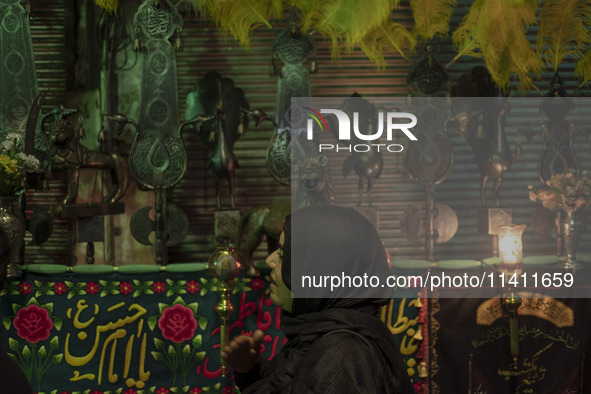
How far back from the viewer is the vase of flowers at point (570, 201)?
130 inches


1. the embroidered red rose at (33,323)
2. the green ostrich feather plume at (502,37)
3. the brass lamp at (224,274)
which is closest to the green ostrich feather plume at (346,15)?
the green ostrich feather plume at (502,37)

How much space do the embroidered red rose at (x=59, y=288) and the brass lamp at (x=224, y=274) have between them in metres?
0.67

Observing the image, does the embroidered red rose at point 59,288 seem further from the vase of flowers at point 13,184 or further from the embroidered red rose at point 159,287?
the embroidered red rose at point 159,287

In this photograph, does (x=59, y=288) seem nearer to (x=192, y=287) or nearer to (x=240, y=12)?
(x=192, y=287)

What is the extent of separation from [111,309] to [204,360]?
46cm

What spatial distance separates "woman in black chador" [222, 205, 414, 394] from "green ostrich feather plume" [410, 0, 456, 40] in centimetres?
217

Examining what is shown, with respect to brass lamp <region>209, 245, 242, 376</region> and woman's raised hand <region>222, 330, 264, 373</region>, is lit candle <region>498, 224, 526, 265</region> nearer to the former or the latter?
brass lamp <region>209, 245, 242, 376</region>

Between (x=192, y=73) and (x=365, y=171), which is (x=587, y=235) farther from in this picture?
(x=192, y=73)

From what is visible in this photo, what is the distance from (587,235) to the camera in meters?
4.26

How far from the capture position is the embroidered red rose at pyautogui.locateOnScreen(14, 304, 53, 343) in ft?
9.54

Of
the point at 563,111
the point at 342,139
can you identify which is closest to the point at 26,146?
the point at 342,139

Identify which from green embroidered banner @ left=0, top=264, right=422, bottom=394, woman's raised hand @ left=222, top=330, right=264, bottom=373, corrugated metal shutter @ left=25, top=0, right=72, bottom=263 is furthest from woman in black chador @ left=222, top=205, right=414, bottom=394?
corrugated metal shutter @ left=25, top=0, right=72, bottom=263

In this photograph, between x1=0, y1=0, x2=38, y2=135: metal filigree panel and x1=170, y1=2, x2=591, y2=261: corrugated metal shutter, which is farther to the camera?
x1=170, y1=2, x2=591, y2=261: corrugated metal shutter

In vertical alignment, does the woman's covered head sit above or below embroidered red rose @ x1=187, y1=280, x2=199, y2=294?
above
